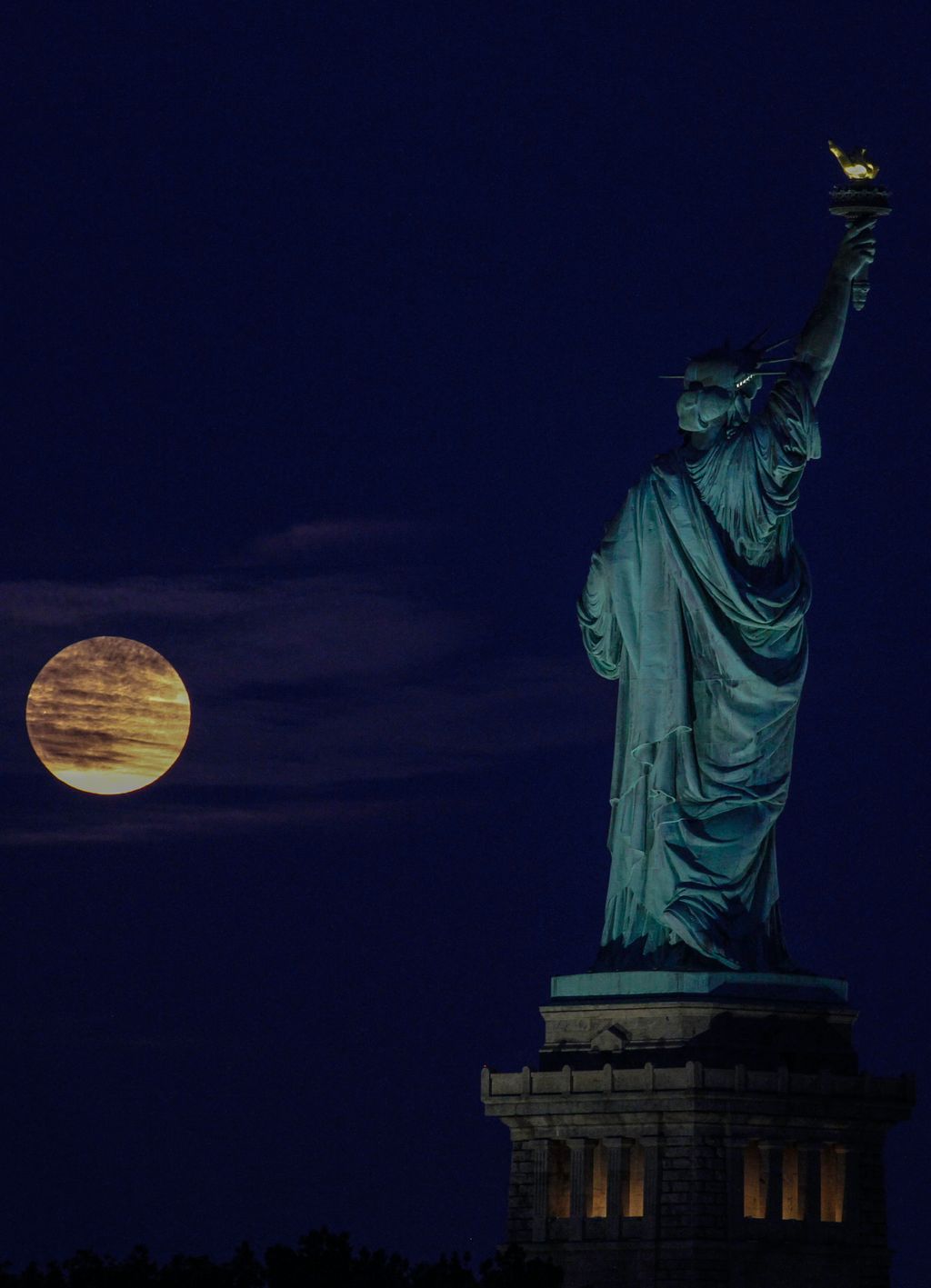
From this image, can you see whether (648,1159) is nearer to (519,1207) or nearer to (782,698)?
(519,1207)

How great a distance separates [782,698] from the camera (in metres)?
60.8

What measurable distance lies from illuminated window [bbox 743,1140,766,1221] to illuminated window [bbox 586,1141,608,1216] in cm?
184

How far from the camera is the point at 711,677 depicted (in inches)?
2389

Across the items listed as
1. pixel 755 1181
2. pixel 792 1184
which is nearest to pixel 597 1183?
pixel 755 1181

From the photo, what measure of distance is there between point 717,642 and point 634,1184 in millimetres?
7405

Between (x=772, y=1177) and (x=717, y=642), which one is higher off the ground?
(x=717, y=642)

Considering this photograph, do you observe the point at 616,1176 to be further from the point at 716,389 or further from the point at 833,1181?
the point at 716,389

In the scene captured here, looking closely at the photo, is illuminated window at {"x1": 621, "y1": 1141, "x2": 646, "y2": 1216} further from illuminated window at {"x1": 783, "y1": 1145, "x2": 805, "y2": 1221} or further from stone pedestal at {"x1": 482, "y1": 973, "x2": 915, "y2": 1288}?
illuminated window at {"x1": 783, "y1": 1145, "x2": 805, "y2": 1221}

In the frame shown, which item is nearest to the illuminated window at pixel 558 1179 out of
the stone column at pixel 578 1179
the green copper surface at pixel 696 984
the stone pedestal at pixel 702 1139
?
the stone pedestal at pixel 702 1139

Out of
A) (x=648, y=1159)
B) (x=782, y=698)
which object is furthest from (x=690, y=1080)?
(x=782, y=698)

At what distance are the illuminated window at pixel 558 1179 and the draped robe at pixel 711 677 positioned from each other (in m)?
2.49

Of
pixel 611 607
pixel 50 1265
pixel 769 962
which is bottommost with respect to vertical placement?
pixel 50 1265

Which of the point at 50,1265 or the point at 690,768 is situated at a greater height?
the point at 690,768

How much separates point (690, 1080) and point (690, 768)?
15.5 ft
